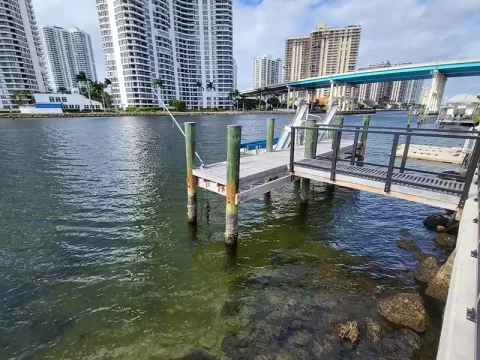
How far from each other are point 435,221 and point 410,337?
6801mm

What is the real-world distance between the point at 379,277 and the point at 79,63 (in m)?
238

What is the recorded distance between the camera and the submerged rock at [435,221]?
9.91 meters

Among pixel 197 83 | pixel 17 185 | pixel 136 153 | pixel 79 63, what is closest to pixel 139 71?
pixel 197 83

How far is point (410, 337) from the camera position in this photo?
16.6ft

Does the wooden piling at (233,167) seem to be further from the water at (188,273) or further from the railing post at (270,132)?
the railing post at (270,132)

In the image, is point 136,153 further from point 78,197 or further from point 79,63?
point 79,63

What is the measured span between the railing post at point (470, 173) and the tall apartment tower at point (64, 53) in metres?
209

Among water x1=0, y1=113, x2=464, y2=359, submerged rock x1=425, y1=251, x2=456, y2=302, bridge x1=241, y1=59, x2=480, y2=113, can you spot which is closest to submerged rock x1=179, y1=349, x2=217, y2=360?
water x1=0, y1=113, x2=464, y2=359

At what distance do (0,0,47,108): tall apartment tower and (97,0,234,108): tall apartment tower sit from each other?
30.7 m

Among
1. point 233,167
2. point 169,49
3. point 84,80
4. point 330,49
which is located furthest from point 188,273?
point 330,49

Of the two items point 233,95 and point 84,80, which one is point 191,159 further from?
point 233,95

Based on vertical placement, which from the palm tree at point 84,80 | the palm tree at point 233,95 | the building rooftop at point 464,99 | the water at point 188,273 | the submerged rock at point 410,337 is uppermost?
the palm tree at point 84,80

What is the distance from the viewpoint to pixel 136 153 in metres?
24.2

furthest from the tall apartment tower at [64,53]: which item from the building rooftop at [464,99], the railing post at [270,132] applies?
the railing post at [270,132]
